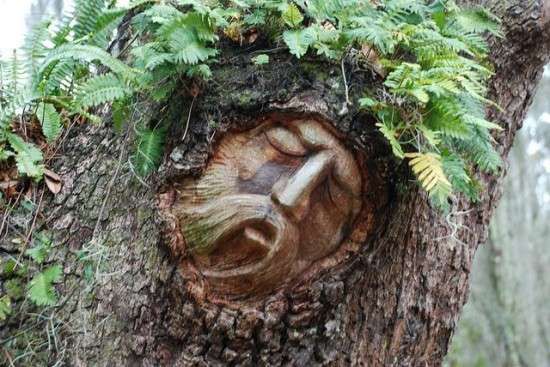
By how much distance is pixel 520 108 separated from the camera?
248cm

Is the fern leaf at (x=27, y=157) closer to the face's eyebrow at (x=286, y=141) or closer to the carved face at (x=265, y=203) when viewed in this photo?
the carved face at (x=265, y=203)

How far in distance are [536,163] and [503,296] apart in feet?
9.85

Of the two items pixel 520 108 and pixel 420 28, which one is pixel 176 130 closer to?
pixel 420 28

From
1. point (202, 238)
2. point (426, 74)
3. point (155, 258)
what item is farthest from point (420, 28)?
point (155, 258)

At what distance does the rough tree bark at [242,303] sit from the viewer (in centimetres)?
187

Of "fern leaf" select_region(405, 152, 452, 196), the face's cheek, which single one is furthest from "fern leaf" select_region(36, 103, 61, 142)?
"fern leaf" select_region(405, 152, 452, 196)

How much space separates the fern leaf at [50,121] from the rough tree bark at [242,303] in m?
0.12

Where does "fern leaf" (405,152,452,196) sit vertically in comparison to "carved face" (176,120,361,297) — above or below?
above

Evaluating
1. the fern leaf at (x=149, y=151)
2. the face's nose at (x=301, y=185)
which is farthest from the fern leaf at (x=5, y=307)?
the face's nose at (x=301, y=185)

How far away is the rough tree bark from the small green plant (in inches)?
3.1

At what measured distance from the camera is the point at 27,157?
85.7 inches

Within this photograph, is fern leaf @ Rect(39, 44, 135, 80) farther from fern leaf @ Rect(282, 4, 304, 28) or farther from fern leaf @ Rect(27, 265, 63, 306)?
fern leaf @ Rect(27, 265, 63, 306)

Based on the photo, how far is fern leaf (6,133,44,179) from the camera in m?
2.14

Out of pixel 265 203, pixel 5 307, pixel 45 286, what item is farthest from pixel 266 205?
pixel 5 307
